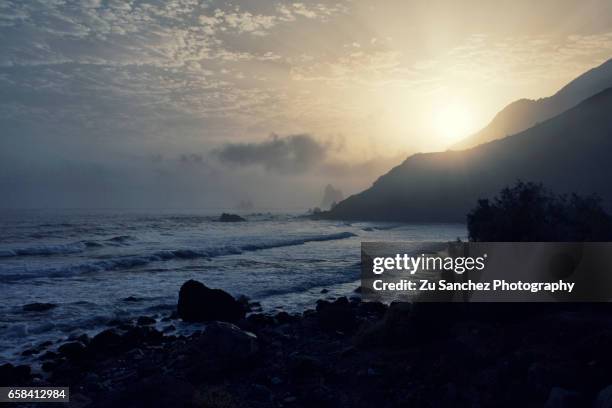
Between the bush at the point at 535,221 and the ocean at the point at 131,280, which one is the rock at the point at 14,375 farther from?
the bush at the point at 535,221

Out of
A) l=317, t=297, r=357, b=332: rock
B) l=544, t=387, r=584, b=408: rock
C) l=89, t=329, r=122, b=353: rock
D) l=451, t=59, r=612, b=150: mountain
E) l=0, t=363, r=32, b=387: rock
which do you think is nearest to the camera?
l=544, t=387, r=584, b=408: rock

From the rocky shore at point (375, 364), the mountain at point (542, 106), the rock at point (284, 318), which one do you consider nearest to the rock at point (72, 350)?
the rocky shore at point (375, 364)

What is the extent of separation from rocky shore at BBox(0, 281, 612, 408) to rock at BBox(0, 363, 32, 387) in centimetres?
2

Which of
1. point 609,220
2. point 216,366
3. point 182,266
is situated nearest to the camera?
point 216,366

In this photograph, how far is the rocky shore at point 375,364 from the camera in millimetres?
7812

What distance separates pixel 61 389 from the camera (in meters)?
10.5

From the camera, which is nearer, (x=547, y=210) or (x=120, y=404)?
(x=120, y=404)

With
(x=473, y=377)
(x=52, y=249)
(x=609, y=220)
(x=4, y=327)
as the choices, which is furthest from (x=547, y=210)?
(x=52, y=249)

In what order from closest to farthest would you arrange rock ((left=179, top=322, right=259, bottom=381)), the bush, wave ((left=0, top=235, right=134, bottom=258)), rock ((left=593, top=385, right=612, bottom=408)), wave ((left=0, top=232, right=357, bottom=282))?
rock ((left=593, top=385, right=612, bottom=408))
rock ((left=179, top=322, right=259, bottom=381))
the bush
wave ((left=0, top=232, right=357, bottom=282))
wave ((left=0, top=235, right=134, bottom=258))

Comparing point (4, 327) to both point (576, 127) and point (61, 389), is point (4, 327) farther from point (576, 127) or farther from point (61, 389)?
point (576, 127)

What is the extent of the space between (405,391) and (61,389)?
8.40m

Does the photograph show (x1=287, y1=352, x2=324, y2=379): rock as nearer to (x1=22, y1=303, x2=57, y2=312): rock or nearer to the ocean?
the ocean

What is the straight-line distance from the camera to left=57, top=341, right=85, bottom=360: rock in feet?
42.1

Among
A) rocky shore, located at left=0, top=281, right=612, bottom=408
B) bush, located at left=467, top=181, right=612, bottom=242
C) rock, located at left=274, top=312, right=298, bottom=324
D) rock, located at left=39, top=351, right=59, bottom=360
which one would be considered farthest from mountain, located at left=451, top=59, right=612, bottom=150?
rock, located at left=39, top=351, right=59, bottom=360
